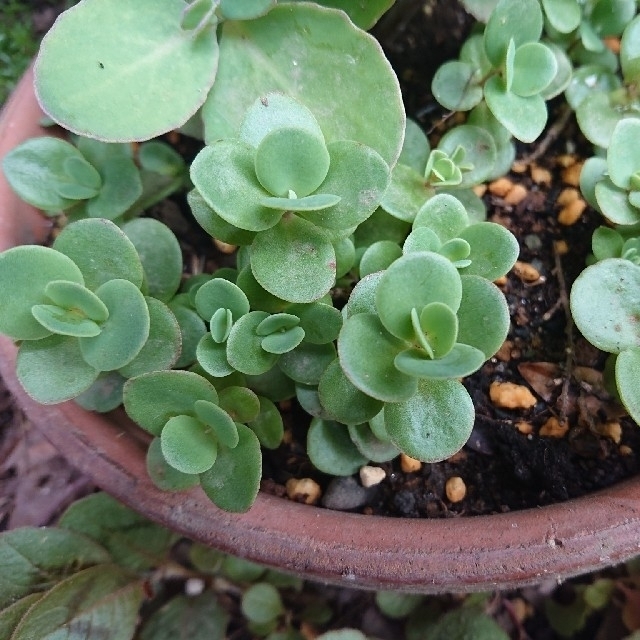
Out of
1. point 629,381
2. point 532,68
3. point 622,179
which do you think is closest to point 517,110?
point 532,68

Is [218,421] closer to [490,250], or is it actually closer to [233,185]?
[233,185]

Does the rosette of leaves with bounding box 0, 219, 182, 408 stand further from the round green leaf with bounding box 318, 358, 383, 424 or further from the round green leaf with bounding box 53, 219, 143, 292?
the round green leaf with bounding box 318, 358, 383, 424

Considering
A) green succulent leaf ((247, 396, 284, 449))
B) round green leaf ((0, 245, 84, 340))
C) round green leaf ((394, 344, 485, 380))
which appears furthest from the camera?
green succulent leaf ((247, 396, 284, 449))

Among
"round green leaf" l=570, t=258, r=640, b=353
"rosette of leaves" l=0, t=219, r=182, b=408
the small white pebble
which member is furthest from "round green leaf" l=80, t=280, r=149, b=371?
"round green leaf" l=570, t=258, r=640, b=353

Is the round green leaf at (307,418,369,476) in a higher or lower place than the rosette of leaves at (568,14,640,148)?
lower

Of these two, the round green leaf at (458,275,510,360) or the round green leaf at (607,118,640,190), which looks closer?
the round green leaf at (458,275,510,360)
